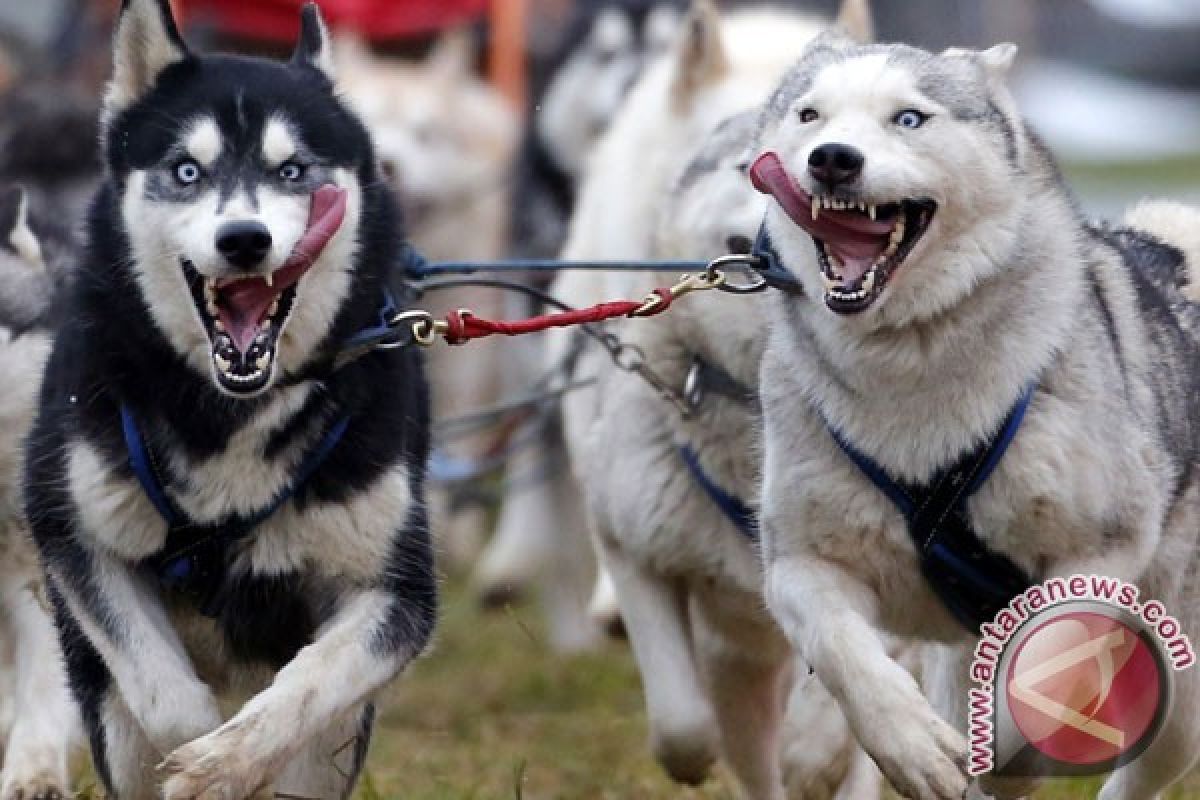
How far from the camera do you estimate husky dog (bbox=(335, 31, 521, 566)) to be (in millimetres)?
10797

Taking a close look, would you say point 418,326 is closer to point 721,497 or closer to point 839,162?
point 839,162

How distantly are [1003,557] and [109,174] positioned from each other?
1.60 meters

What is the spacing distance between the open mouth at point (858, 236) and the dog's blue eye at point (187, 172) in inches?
37.6

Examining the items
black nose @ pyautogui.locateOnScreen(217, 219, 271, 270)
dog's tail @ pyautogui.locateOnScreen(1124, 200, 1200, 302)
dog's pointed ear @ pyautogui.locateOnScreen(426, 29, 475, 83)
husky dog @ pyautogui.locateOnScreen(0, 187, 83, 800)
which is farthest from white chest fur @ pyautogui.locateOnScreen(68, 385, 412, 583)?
dog's pointed ear @ pyautogui.locateOnScreen(426, 29, 475, 83)

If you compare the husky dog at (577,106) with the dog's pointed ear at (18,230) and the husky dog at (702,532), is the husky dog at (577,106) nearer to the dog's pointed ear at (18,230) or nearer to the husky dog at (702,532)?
the husky dog at (702,532)

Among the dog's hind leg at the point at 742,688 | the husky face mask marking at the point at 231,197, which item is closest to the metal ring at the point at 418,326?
the husky face mask marking at the point at 231,197

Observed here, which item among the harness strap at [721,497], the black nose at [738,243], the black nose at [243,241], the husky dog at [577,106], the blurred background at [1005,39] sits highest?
the black nose at [243,241]

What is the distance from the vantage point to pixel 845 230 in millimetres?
3932

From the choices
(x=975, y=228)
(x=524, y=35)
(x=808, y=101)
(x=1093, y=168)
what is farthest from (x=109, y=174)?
(x=1093, y=168)

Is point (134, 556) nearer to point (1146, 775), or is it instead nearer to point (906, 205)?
point (906, 205)

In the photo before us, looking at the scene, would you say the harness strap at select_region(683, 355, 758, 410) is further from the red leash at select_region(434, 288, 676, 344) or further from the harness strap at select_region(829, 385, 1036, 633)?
the harness strap at select_region(829, 385, 1036, 633)

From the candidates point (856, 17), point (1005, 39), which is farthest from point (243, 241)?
point (1005, 39)

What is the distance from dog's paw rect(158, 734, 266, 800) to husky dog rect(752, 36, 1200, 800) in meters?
0.85

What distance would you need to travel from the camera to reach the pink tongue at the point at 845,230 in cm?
392
